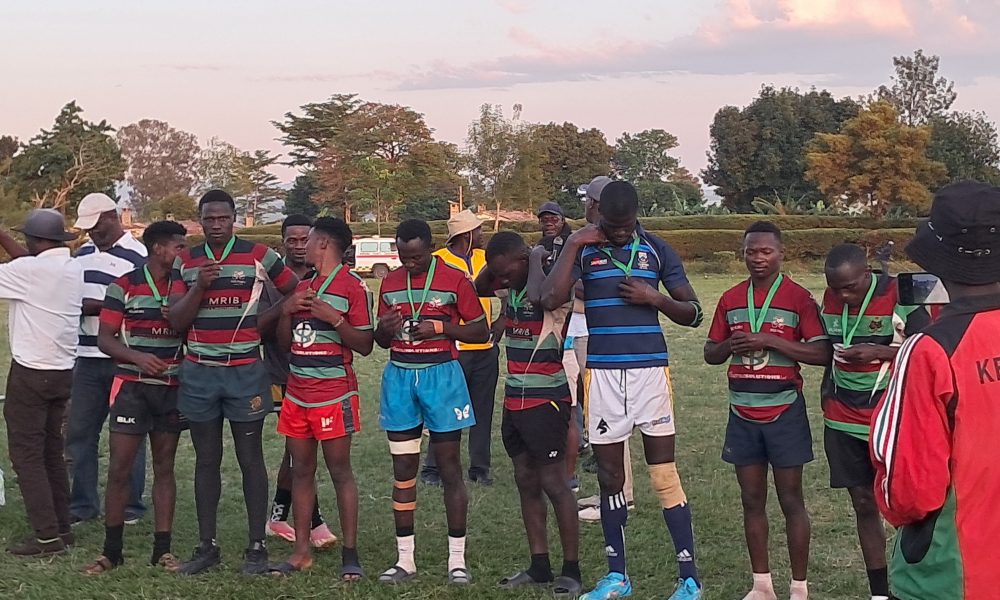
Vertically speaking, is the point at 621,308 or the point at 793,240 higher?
the point at 621,308

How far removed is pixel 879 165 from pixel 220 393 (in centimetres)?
4139

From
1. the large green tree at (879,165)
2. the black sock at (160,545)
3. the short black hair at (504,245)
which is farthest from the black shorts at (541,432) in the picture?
the large green tree at (879,165)

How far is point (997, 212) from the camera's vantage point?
2.63m

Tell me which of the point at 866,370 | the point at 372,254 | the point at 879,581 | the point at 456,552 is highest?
the point at 866,370

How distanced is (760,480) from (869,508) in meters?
0.53

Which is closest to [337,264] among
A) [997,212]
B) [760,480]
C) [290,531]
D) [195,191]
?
[290,531]

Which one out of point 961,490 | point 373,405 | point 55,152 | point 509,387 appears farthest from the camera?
point 55,152

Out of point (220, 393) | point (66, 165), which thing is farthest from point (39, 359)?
point (66, 165)

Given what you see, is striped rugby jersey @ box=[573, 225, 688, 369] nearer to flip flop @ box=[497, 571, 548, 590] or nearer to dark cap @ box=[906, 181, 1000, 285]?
flip flop @ box=[497, 571, 548, 590]

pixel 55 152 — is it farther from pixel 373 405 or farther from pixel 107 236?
pixel 107 236

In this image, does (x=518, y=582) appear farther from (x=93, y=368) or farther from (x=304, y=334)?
(x=93, y=368)

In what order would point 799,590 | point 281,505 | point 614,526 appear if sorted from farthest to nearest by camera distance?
point 281,505, point 614,526, point 799,590

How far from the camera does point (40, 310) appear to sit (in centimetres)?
615

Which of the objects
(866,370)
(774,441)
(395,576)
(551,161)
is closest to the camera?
(866,370)
